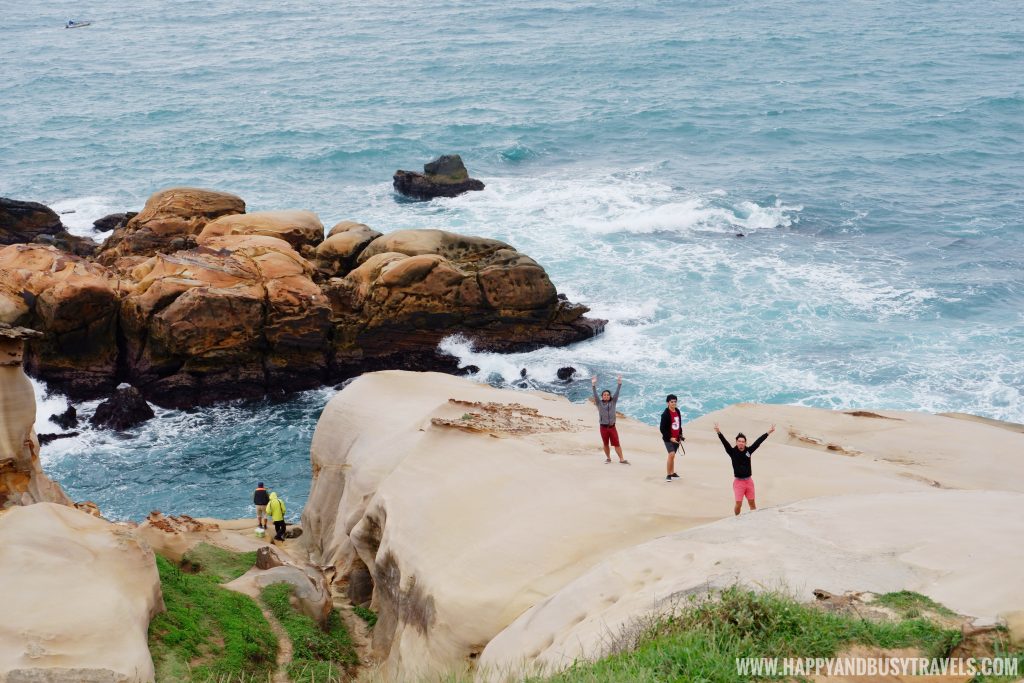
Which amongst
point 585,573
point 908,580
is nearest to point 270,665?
point 585,573

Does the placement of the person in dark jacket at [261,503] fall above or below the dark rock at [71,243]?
below

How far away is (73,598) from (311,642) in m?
4.24

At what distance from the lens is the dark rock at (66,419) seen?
27688 millimetres

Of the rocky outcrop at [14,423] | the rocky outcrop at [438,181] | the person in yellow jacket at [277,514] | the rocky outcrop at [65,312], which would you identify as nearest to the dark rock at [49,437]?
the rocky outcrop at [65,312]

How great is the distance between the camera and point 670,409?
48.5 feet

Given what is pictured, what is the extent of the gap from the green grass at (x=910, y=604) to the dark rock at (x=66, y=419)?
81.2 ft

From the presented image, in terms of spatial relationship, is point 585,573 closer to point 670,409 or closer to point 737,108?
point 670,409

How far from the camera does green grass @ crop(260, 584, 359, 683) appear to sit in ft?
47.9

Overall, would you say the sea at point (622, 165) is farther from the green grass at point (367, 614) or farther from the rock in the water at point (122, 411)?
the green grass at point (367, 614)

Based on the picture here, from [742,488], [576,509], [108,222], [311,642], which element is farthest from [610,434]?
[108,222]

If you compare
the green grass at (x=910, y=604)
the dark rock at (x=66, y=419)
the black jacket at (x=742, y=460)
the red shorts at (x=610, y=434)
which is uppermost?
the green grass at (x=910, y=604)

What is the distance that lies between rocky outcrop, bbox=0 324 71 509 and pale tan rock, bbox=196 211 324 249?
53.7 ft

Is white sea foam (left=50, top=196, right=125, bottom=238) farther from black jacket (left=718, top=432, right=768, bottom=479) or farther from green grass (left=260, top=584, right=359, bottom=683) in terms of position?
black jacket (left=718, top=432, right=768, bottom=479)

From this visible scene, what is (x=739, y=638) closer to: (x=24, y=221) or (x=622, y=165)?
(x=24, y=221)
